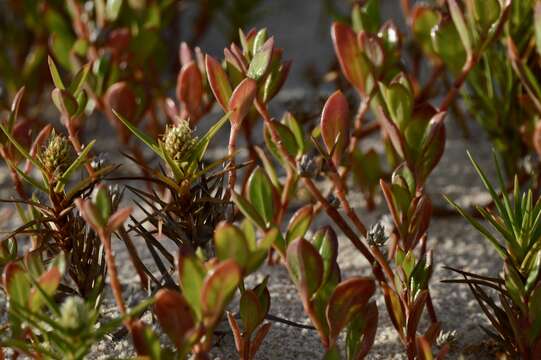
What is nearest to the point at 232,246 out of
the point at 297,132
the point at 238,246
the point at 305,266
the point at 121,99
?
the point at 238,246

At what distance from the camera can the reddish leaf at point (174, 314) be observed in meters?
0.84

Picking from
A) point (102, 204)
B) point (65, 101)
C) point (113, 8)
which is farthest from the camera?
point (113, 8)

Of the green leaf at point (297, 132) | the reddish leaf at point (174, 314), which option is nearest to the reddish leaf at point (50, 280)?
the reddish leaf at point (174, 314)

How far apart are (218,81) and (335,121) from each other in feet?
0.57

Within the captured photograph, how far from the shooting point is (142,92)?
5.01 feet

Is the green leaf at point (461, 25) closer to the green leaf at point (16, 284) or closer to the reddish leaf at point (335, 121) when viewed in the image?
the reddish leaf at point (335, 121)

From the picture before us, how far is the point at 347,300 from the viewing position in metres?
0.93

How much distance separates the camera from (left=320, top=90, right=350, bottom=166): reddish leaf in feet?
3.53

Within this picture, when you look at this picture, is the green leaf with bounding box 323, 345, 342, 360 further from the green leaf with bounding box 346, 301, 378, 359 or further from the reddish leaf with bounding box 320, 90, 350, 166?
the reddish leaf with bounding box 320, 90, 350, 166

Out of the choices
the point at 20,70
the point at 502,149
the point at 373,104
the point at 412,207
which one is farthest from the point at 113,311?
the point at 20,70

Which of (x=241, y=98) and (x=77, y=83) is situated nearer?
(x=241, y=98)

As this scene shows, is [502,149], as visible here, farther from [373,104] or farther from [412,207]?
[412,207]

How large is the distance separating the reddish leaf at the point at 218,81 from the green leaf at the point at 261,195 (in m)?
0.14

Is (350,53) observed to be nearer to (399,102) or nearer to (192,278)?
(399,102)
